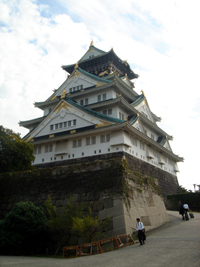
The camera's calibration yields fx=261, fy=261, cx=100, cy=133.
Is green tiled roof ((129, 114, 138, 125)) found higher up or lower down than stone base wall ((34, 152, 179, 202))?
higher up

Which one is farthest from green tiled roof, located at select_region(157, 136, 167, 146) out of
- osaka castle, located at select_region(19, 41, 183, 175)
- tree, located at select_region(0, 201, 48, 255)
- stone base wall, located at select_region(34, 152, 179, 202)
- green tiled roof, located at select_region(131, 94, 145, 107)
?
tree, located at select_region(0, 201, 48, 255)

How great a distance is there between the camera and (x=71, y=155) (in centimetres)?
2684

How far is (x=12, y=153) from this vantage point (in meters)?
20.6

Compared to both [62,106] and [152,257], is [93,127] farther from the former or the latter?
[152,257]

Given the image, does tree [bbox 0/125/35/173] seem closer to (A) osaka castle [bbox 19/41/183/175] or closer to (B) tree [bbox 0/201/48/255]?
(A) osaka castle [bbox 19/41/183/175]

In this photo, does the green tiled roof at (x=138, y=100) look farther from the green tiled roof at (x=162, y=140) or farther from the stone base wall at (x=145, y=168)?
the stone base wall at (x=145, y=168)

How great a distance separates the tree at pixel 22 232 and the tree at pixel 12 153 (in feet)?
27.4

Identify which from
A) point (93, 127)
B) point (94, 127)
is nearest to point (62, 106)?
point (93, 127)

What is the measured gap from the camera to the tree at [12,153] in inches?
794

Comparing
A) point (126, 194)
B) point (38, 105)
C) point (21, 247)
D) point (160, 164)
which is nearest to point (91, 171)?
point (126, 194)

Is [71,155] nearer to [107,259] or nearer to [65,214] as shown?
[65,214]

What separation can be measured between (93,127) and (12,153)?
8.67m

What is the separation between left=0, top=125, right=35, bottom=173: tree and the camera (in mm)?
20156

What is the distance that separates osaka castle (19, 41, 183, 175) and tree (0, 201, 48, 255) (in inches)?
520
